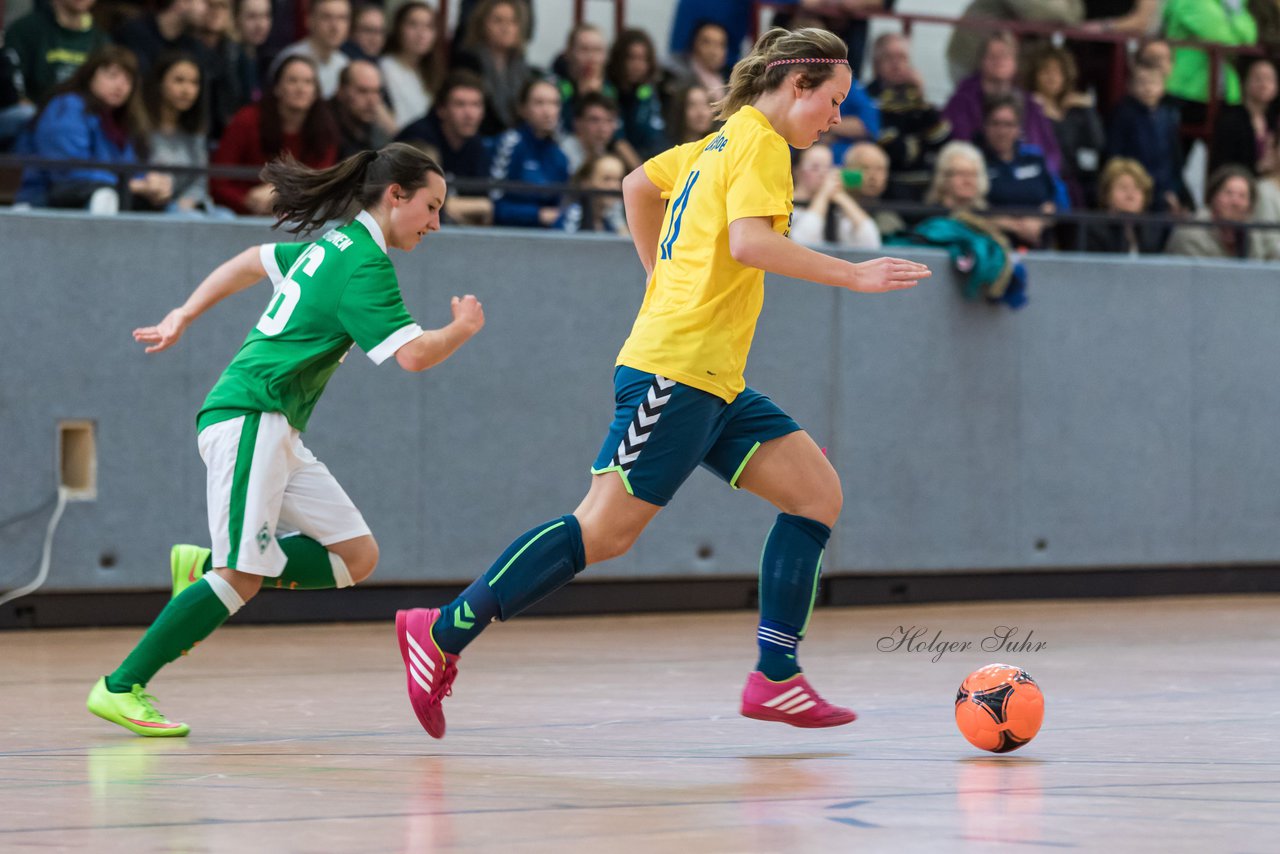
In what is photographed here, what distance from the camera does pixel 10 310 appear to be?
31.3 feet

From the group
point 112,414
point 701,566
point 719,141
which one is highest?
point 719,141

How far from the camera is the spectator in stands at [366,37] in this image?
37.9 feet

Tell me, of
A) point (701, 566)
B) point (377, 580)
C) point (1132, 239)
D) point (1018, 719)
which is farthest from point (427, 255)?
point (1018, 719)

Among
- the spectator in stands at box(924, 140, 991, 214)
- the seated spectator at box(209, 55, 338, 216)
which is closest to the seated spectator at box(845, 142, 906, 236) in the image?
the spectator in stands at box(924, 140, 991, 214)

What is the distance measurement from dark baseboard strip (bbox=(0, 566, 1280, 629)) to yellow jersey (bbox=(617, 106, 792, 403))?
5.13m

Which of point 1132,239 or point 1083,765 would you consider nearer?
point 1083,765

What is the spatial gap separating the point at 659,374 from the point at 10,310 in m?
5.15

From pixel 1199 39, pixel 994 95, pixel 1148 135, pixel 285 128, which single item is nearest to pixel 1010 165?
pixel 994 95

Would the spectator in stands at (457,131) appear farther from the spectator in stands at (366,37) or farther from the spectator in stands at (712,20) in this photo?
the spectator in stands at (712,20)

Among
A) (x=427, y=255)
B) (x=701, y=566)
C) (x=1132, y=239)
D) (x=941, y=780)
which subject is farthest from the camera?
(x=1132, y=239)

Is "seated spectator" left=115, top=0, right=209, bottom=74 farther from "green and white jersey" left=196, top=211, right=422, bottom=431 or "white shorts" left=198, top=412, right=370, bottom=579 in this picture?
"white shorts" left=198, top=412, right=370, bottom=579

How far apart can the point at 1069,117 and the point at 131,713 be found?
9501 millimetres

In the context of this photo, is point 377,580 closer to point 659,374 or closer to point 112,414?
point 112,414

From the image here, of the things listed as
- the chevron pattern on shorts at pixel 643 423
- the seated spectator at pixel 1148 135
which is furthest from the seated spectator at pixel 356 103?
the chevron pattern on shorts at pixel 643 423
